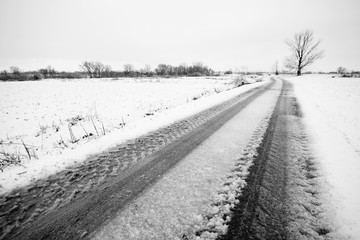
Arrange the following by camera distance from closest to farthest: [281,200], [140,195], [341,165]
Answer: [281,200] < [140,195] < [341,165]

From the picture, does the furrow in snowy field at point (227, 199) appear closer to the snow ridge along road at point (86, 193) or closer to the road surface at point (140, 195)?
the road surface at point (140, 195)

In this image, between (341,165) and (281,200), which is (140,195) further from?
(341,165)

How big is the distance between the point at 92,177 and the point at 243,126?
14.1ft

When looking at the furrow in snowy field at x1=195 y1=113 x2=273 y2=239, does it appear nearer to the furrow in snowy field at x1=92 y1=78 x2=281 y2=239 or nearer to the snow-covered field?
the furrow in snowy field at x1=92 y1=78 x2=281 y2=239

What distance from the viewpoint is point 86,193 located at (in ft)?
8.06

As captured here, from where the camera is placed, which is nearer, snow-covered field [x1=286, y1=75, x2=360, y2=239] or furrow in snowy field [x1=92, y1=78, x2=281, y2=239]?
furrow in snowy field [x1=92, y1=78, x2=281, y2=239]

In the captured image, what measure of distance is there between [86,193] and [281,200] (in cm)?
260

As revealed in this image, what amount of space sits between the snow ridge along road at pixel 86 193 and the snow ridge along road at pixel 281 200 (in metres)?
1.36

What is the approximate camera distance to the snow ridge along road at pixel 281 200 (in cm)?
179

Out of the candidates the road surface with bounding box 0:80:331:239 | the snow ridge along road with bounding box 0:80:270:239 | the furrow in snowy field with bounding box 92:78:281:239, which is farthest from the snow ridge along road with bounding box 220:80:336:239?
the snow ridge along road with bounding box 0:80:270:239

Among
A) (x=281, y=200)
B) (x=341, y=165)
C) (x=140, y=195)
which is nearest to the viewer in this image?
(x=281, y=200)

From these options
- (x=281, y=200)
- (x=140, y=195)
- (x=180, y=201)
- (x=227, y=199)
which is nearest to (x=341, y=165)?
(x=281, y=200)

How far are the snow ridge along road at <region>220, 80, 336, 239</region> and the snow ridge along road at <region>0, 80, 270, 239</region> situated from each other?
1364 millimetres

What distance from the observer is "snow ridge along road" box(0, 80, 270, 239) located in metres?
1.91
